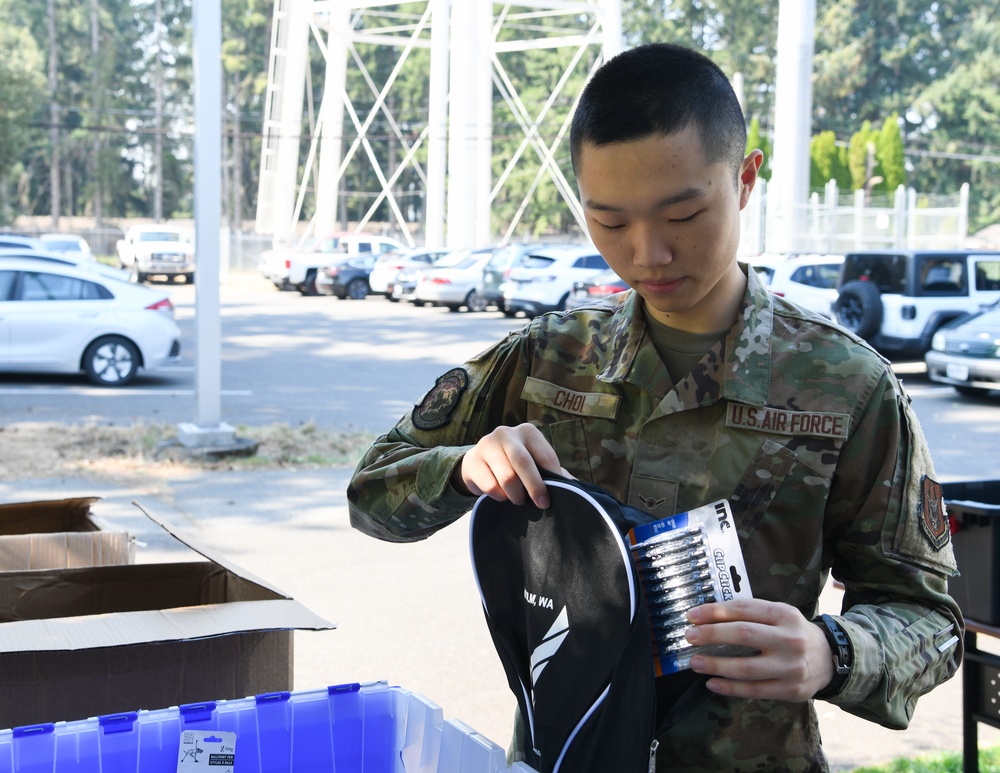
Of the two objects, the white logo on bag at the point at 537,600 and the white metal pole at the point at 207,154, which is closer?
the white logo on bag at the point at 537,600

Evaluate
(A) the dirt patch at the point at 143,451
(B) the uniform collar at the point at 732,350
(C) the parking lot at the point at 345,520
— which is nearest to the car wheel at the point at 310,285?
(C) the parking lot at the point at 345,520

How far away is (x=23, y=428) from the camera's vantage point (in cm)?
1089

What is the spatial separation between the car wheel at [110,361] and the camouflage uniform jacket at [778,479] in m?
13.7

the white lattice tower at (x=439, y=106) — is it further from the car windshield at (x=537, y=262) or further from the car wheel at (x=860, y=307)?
the car wheel at (x=860, y=307)

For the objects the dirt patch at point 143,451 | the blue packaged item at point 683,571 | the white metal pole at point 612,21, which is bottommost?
the dirt patch at point 143,451

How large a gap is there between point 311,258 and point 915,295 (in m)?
21.3

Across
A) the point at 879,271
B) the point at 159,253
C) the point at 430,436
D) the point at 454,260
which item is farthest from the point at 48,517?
the point at 159,253

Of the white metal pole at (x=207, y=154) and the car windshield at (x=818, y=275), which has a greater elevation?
the white metal pole at (x=207, y=154)

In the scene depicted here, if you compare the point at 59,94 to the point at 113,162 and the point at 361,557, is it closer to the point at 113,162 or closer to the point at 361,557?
the point at 113,162

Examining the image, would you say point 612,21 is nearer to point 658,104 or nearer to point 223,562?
point 223,562

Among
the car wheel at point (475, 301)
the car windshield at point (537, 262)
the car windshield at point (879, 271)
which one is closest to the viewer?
the car windshield at point (879, 271)

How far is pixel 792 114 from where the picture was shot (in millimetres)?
26234

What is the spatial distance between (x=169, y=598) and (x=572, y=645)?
3.48ft

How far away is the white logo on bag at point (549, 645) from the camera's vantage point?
1.48 metres
